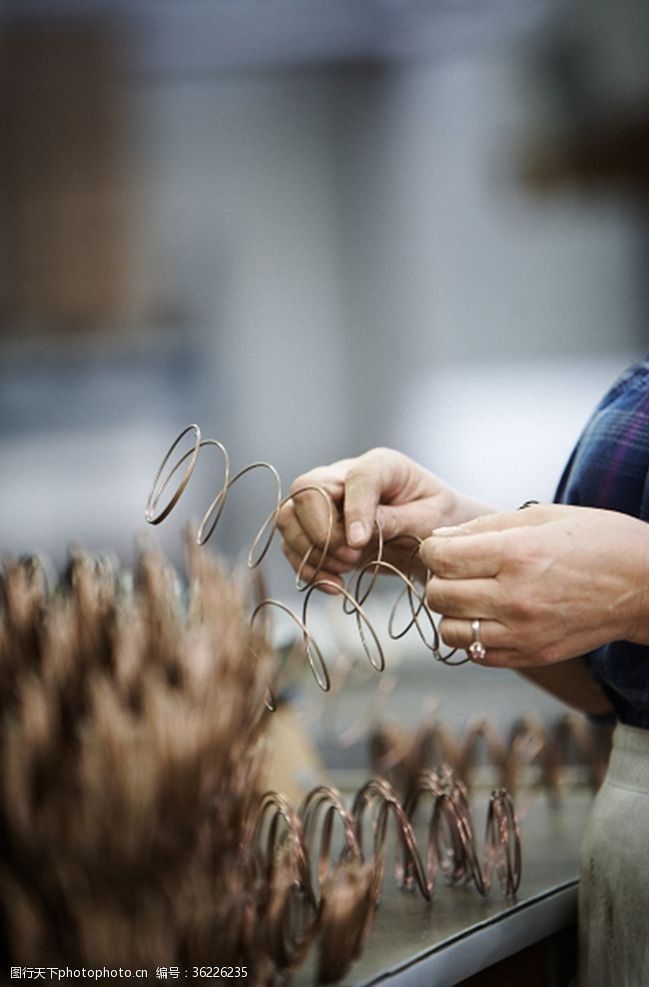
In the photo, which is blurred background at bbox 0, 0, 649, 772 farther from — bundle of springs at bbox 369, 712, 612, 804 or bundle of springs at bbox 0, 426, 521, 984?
bundle of springs at bbox 0, 426, 521, 984

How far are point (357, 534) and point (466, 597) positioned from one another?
0.14 metres

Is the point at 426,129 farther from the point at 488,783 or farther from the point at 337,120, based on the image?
the point at 488,783

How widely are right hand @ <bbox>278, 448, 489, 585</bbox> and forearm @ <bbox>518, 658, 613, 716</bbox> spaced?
130 millimetres

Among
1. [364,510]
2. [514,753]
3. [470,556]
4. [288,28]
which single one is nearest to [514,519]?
[470,556]

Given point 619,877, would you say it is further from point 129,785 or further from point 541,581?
point 129,785

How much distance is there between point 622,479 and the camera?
874 millimetres

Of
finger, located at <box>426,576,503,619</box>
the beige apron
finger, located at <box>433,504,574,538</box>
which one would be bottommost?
the beige apron

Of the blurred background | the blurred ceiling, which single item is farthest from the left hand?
the blurred ceiling

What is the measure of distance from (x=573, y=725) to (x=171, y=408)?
92.9 inches

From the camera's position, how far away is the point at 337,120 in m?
3.68

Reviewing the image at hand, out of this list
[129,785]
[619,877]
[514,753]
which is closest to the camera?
[129,785]

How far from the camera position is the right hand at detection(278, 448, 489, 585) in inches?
34.7

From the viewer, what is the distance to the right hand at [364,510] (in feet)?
2.89

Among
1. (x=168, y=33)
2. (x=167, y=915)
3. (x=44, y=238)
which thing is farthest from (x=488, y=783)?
(x=168, y=33)
